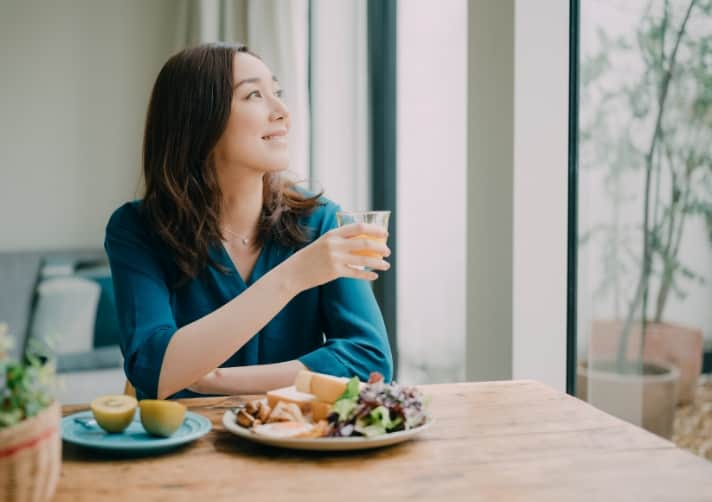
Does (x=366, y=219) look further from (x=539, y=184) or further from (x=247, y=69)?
(x=539, y=184)

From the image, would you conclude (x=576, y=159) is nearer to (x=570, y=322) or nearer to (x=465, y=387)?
(x=570, y=322)

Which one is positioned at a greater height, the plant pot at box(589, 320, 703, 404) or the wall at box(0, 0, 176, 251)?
the wall at box(0, 0, 176, 251)

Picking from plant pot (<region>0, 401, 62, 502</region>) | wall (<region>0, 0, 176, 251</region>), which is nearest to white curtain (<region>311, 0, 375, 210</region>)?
wall (<region>0, 0, 176, 251</region>)

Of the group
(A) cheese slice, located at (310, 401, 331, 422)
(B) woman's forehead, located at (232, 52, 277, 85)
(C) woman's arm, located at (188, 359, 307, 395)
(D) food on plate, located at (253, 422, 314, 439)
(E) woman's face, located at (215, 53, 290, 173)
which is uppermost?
(B) woman's forehead, located at (232, 52, 277, 85)

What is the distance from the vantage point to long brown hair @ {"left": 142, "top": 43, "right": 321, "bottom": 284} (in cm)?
171

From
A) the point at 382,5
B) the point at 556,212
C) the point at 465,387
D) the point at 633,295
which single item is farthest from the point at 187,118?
the point at 382,5

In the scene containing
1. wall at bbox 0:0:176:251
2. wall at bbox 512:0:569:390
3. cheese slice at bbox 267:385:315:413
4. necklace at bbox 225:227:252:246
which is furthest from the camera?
wall at bbox 0:0:176:251

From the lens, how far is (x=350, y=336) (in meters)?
1.67

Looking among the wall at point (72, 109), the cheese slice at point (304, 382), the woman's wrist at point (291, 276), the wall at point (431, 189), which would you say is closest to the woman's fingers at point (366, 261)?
the woman's wrist at point (291, 276)

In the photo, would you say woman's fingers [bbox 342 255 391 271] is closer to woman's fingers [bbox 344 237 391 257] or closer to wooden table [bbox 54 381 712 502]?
woman's fingers [bbox 344 237 391 257]

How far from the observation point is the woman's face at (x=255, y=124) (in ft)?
5.56

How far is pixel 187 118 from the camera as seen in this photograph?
→ 5.73 ft

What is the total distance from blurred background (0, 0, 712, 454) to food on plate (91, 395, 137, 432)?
1.14 meters

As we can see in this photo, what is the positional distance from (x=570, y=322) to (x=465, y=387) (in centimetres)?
73
